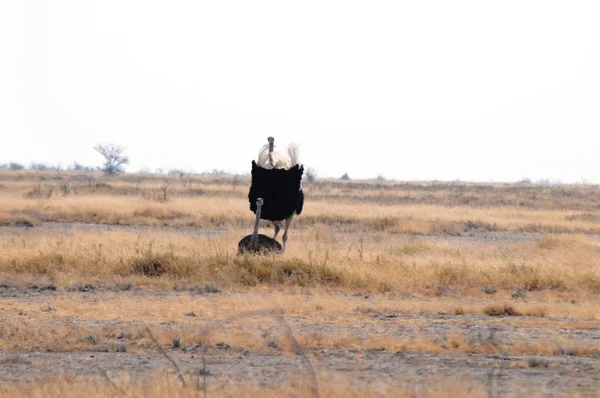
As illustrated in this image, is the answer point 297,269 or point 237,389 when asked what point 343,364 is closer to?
point 237,389

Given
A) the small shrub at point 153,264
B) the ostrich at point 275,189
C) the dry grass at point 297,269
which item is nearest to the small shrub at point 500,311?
the dry grass at point 297,269

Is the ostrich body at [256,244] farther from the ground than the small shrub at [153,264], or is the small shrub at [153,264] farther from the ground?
the ostrich body at [256,244]

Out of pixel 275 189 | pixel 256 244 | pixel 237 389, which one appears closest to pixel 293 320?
pixel 237 389

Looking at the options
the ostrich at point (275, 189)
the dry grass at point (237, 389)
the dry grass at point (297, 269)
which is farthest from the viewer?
the ostrich at point (275, 189)

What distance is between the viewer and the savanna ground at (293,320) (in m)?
8.53

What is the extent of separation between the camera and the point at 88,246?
20859 mm

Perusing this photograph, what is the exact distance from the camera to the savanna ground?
8.53 metres

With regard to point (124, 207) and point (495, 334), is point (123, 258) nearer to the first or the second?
point (495, 334)

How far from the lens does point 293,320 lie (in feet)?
41.5

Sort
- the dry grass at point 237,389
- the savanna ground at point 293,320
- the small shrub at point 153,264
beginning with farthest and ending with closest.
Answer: the small shrub at point 153,264 → the savanna ground at point 293,320 → the dry grass at point 237,389

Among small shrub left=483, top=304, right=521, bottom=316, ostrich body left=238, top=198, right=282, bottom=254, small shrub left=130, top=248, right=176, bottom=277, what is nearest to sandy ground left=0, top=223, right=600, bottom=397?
small shrub left=483, top=304, right=521, bottom=316

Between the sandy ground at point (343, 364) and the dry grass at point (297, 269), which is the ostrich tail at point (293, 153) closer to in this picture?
the dry grass at point (297, 269)

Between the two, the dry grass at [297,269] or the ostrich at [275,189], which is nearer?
the dry grass at [297,269]

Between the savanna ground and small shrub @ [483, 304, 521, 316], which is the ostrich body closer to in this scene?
the savanna ground
